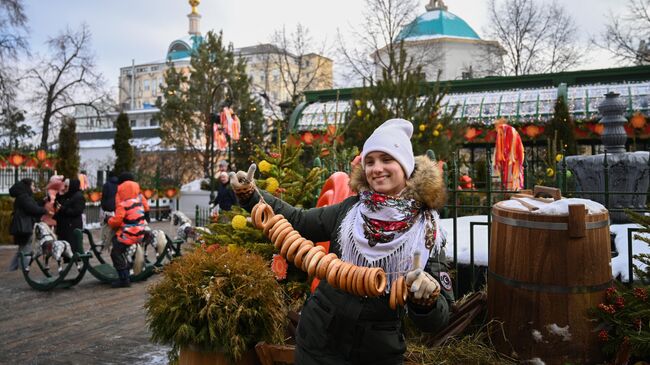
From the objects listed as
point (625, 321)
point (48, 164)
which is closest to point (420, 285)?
point (625, 321)

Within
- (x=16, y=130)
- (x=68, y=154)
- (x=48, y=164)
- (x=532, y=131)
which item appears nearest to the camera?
(x=48, y=164)

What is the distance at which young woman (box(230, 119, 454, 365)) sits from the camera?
2.24 meters

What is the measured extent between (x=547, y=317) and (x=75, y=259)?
686 centimetres

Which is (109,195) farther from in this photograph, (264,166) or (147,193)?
(147,193)

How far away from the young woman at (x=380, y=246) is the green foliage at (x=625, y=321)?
3.49 ft

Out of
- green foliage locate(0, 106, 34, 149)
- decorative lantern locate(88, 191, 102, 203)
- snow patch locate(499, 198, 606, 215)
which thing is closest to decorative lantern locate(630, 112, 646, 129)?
snow patch locate(499, 198, 606, 215)

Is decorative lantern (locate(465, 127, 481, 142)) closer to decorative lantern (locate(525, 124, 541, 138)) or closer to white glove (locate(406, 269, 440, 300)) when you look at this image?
decorative lantern (locate(525, 124, 541, 138))

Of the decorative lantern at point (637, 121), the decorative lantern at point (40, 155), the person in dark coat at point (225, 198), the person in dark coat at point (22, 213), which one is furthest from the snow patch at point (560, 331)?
the decorative lantern at point (40, 155)

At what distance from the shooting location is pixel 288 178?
177 inches

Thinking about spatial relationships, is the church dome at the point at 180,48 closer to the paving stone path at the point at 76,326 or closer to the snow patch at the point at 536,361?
the paving stone path at the point at 76,326

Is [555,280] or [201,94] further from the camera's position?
[201,94]

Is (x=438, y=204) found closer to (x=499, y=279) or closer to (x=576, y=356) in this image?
Result: (x=499, y=279)

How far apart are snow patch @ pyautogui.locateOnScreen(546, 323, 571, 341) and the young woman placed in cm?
84

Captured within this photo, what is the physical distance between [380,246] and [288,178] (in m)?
2.34
